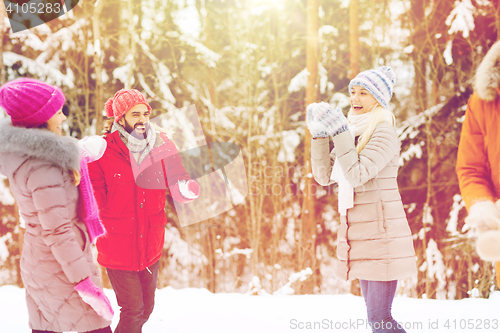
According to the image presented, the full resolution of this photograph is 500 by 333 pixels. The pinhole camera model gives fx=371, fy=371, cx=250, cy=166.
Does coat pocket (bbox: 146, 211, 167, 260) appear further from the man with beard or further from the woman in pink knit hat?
the woman in pink knit hat

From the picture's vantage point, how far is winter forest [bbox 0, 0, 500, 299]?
3482mm

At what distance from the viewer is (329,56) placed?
3535 millimetres

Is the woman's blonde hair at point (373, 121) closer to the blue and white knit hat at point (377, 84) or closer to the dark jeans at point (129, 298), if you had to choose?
the blue and white knit hat at point (377, 84)

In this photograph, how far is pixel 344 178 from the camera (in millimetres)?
1888

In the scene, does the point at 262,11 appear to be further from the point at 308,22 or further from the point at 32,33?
the point at 32,33

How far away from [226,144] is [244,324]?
165 centimetres

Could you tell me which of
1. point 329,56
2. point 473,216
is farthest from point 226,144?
point 473,216

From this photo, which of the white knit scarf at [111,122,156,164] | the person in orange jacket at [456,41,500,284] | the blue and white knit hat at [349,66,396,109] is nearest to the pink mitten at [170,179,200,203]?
the white knit scarf at [111,122,156,164]

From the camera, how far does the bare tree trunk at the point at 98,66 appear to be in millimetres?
3559

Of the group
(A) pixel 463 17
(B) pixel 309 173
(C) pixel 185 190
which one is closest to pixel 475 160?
(C) pixel 185 190

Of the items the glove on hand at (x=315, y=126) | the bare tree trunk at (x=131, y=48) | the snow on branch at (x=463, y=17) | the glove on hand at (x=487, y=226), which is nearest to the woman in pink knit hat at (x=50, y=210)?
the glove on hand at (x=315, y=126)

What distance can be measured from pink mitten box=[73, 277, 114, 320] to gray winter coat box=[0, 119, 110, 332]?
0.10 ft

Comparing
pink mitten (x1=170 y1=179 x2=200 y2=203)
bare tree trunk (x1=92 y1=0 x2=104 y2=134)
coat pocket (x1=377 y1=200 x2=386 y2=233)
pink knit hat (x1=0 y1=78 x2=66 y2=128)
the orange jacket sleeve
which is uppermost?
bare tree trunk (x1=92 y1=0 x2=104 y2=134)

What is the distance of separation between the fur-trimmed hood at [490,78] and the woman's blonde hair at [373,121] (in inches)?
18.0
